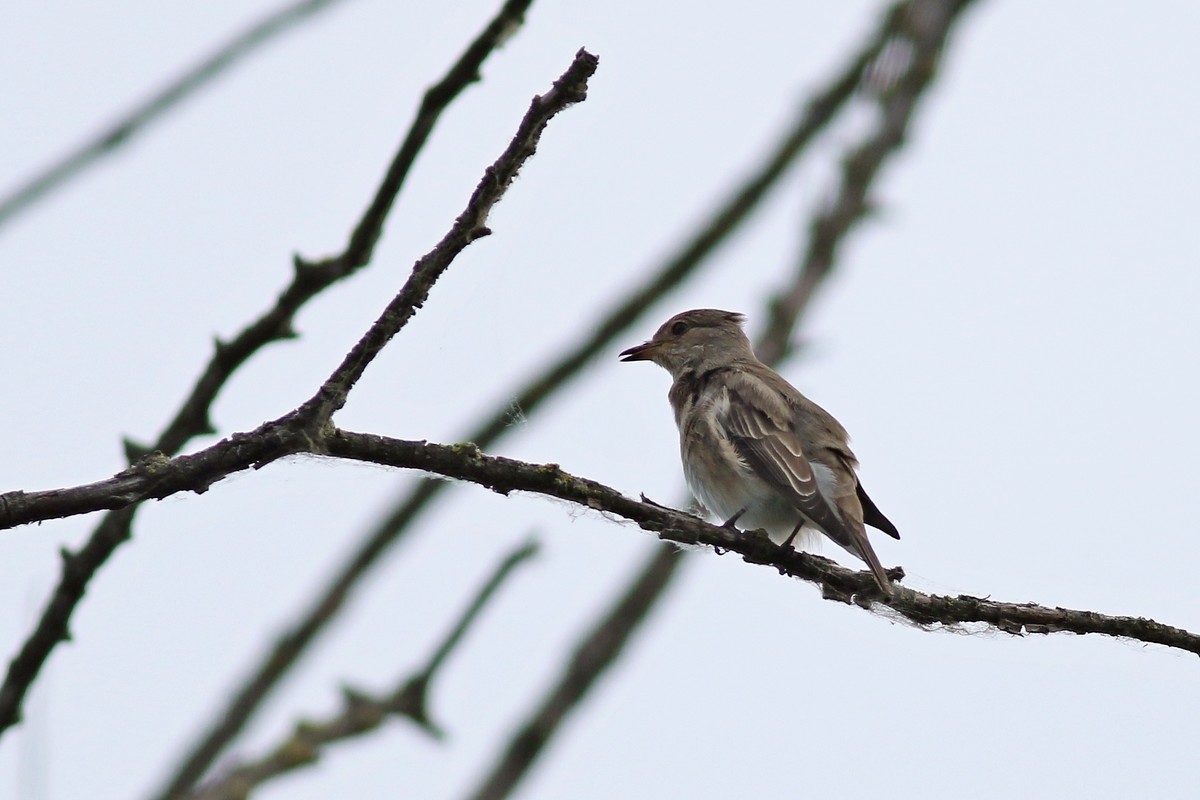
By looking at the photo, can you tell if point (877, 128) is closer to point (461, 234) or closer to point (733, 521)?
point (733, 521)

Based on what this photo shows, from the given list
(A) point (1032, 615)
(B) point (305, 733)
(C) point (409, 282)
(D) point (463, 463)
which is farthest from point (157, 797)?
(A) point (1032, 615)

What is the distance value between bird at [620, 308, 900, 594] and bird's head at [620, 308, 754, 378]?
57cm

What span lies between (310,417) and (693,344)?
5918 millimetres

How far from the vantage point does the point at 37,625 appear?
149 inches

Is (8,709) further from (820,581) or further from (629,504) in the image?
(820,581)

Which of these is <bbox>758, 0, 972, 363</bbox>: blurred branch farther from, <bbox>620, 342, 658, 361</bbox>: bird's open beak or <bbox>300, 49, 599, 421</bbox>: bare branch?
<bbox>300, 49, 599, 421</bbox>: bare branch

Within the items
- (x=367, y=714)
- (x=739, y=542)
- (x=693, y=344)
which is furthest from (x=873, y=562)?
(x=693, y=344)

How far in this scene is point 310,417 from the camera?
10.0 ft

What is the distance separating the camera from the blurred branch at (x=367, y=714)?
4.21 m

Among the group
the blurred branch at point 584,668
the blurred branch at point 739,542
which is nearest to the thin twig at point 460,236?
the blurred branch at point 739,542

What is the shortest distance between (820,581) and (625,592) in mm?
2343

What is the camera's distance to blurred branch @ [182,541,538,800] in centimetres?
421

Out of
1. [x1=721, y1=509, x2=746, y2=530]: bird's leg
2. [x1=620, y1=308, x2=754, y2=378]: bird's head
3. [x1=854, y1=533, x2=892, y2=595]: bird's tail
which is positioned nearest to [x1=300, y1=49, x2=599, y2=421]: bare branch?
[x1=854, y1=533, x2=892, y2=595]: bird's tail

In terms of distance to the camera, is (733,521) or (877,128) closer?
(733,521)
